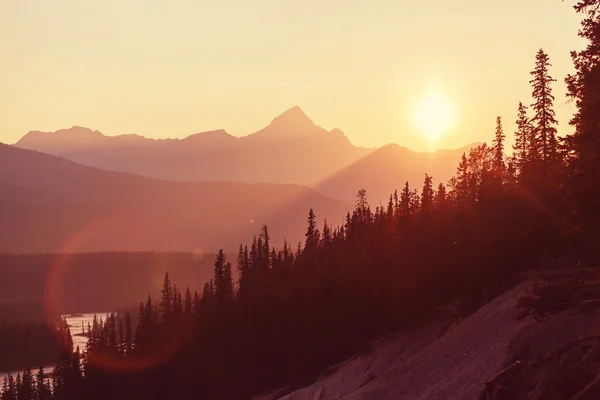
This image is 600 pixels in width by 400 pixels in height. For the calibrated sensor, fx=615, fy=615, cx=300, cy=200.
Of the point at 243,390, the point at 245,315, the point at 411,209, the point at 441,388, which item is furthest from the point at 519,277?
the point at 245,315

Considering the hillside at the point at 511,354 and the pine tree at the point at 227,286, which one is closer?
the hillside at the point at 511,354

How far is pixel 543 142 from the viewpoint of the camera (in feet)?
251

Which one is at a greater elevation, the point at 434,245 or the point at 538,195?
the point at 538,195

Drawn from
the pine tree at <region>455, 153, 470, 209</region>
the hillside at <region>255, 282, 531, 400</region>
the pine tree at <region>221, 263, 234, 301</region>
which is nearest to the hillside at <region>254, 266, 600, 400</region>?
the hillside at <region>255, 282, 531, 400</region>

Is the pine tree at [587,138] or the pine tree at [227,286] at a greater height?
the pine tree at [587,138]

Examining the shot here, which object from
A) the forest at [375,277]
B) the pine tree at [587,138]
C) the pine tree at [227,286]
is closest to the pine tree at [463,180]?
the forest at [375,277]

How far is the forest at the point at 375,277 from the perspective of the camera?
37144 mm

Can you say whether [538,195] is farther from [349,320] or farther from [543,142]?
[349,320]

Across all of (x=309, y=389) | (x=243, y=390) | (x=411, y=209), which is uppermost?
(x=411, y=209)

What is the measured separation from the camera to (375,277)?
3071 inches

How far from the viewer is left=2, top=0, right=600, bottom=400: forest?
37144 mm

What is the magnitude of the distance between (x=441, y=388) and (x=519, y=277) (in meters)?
19.8

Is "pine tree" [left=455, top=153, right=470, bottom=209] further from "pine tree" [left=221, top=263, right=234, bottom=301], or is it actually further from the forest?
"pine tree" [left=221, top=263, right=234, bottom=301]

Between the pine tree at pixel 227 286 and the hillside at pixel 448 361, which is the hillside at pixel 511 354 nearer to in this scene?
the hillside at pixel 448 361
